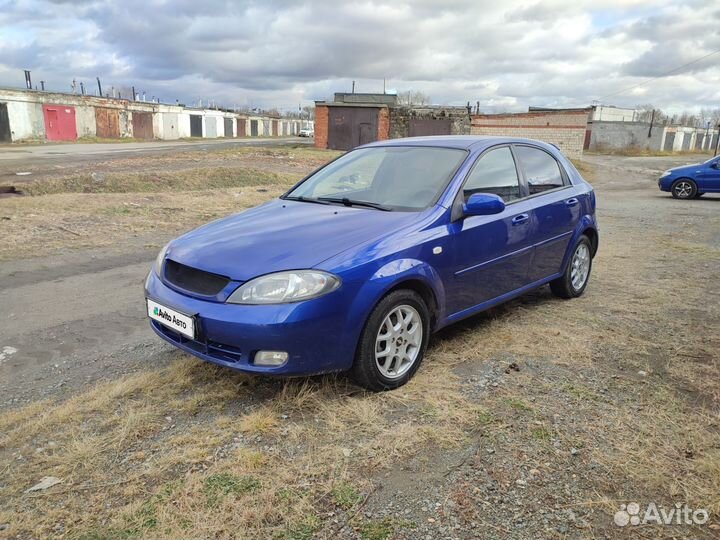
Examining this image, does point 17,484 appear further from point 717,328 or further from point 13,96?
point 13,96

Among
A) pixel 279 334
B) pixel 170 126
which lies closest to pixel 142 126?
pixel 170 126

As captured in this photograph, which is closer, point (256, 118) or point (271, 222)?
point (271, 222)

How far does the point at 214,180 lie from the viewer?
51.9 ft

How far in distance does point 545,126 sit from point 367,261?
3141 cm

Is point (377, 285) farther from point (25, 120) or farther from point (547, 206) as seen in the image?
point (25, 120)

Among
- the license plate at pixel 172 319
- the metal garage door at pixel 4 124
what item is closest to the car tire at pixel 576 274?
the license plate at pixel 172 319

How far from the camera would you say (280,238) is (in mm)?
3492

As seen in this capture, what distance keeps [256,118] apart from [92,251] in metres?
74.7

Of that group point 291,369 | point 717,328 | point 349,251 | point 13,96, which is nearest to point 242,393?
point 291,369

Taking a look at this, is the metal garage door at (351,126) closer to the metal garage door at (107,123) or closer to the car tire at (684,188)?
the car tire at (684,188)

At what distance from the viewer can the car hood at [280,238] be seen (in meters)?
3.21

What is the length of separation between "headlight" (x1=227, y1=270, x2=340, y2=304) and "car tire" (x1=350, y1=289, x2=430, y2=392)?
1.29 ft

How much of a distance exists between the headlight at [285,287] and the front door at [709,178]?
16914 millimetres

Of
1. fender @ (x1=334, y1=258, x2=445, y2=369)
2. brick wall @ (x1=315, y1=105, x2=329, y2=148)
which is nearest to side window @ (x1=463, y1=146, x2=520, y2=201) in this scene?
fender @ (x1=334, y1=258, x2=445, y2=369)
